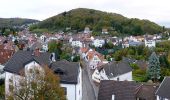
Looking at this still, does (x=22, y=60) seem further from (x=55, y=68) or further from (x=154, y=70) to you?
(x=154, y=70)

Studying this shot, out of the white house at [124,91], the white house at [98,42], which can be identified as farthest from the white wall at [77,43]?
the white house at [124,91]

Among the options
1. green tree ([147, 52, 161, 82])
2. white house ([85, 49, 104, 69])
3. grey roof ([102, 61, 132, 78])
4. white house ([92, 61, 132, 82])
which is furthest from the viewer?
white house ([85, 49, 104, 69])

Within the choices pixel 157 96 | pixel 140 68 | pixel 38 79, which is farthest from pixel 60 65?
pixel 140 68

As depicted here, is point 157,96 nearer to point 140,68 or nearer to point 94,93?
point 94,93

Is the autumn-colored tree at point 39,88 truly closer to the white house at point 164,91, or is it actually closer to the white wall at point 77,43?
the white house at point 164,91

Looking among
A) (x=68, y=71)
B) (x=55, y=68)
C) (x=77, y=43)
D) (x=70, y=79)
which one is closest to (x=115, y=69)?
(x=55, y=68)

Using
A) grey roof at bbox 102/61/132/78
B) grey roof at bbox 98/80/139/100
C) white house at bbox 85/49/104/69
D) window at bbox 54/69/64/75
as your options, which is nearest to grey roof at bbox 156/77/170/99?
grey roof at bbox 98/80/139/100

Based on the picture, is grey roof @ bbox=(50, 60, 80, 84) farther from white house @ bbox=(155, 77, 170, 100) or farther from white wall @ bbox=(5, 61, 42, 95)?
white house @ bbox=(155, 77, 170, 100)
